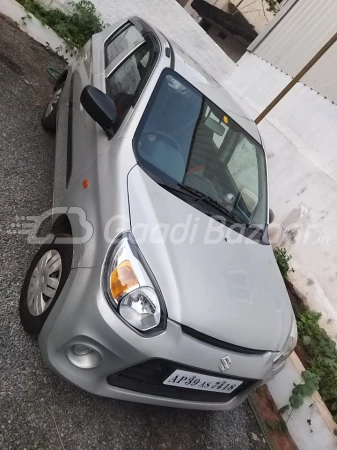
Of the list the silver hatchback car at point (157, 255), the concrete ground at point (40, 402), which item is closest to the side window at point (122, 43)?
the silver hatchback car at point (157, 255)

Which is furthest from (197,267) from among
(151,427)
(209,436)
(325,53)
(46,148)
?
(325,53)

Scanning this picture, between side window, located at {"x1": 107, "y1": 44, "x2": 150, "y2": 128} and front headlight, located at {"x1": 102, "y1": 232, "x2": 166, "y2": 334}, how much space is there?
113cm

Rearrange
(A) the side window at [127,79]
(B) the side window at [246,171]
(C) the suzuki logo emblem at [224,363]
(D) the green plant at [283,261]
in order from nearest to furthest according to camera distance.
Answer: (C) the suzuki logo emblem at [224,363]
(A) the side window at [127,79]
(B) the side window at [246,171]
(D) the green plant at [283,261]

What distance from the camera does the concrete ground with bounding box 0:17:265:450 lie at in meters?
2.34

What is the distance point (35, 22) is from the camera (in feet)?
21.0

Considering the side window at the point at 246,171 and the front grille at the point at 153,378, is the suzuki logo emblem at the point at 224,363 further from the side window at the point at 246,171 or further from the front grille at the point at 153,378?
the side window at the point at 246,171

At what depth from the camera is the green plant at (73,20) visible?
669 cm

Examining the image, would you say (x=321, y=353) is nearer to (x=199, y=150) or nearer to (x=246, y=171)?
(x=246, y=171)

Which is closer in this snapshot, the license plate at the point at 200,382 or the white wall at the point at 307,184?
the license plate at the point at 200,382

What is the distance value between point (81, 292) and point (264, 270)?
1.41 metres

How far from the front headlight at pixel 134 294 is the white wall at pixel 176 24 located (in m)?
5.81

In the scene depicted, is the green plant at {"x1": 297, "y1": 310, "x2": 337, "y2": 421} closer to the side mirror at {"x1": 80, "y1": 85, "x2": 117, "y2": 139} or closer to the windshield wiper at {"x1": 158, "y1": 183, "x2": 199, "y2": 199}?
the windshield wiper at {"x1": 158, "y1": 183, "x2": 199, "y2": 199}

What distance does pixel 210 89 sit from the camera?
360 cm

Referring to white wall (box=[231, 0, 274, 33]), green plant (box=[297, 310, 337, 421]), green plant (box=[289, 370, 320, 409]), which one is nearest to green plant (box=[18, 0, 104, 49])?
green plant (box=[297, 310, 337, 421])
